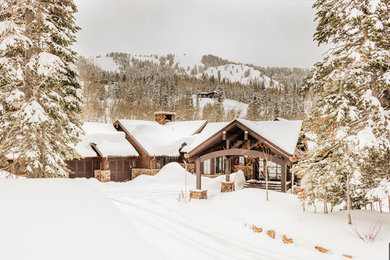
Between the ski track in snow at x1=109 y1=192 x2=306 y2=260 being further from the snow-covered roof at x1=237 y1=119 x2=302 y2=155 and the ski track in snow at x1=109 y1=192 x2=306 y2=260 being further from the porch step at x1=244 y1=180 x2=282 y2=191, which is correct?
the porch step at x1=244 y1=180 x2=282 y2=191

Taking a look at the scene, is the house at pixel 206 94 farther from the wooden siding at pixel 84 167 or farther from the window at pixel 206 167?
the wooden siding at pixel 84 167

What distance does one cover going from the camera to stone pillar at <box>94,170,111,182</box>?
21953 mm

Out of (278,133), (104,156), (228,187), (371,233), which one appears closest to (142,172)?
(104,156)

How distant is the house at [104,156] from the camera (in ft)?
70.7

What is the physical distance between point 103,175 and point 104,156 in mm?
1822

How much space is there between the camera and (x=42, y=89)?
38.8ft

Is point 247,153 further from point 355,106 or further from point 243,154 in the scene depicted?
point 355,106

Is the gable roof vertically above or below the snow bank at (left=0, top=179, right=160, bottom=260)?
above

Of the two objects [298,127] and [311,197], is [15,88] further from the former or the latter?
[298,127]

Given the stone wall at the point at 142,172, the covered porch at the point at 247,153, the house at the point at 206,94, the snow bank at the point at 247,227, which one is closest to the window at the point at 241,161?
the covered porch at the point at 247,153

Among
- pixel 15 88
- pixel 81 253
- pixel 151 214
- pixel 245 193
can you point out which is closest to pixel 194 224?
pixel 151 214

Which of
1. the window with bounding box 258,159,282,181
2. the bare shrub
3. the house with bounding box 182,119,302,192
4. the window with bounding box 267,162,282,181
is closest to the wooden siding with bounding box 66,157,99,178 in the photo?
the house with bounding box 182,119,302,192

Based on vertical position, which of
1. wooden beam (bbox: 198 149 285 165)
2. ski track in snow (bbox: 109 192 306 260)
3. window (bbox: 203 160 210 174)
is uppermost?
wooden beam (bbox: 198 149 285 165)

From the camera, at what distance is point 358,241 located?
714 cm
